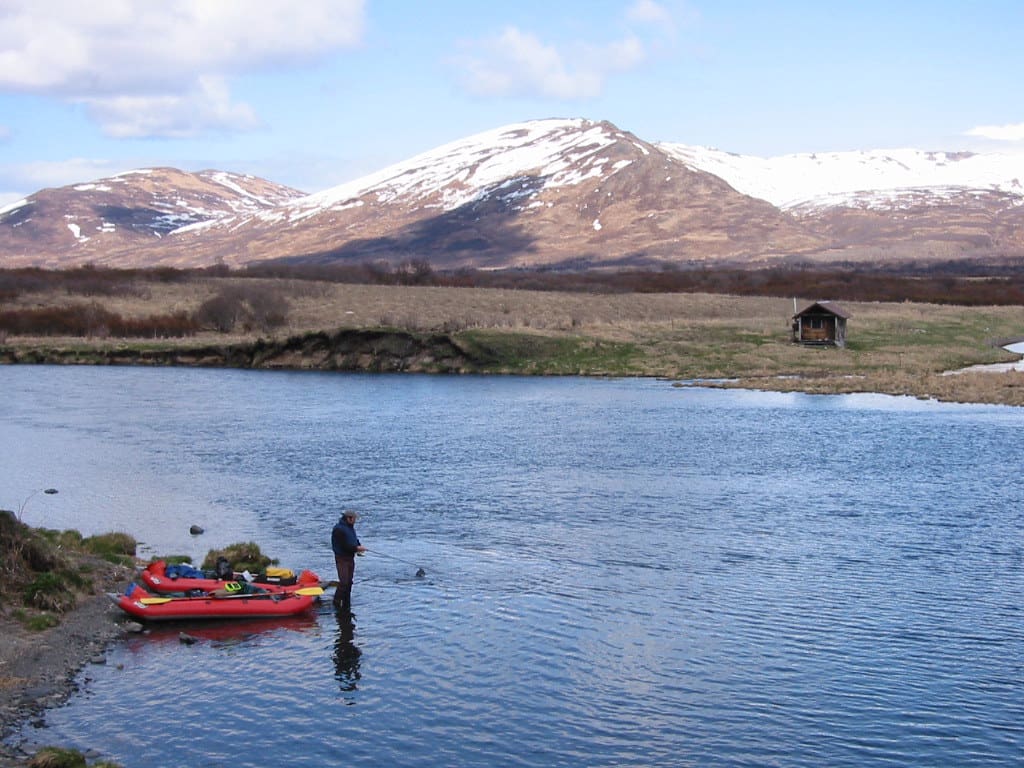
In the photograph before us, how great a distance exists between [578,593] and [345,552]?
5726 millimetres

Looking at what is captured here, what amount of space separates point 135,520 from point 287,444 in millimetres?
16993

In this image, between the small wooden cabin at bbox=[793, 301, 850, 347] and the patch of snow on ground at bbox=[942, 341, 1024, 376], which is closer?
the patch of snow on ground at bbox=[942, 341, 1024, 376]

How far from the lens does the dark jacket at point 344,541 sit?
91.0ft

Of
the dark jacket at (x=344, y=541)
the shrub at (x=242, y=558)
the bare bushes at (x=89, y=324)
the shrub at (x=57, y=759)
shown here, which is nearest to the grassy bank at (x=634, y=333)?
the bare bushes at (x=89, y=324)

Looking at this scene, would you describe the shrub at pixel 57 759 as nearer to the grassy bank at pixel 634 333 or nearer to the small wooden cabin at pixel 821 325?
the grassy bank at pixel 634 333

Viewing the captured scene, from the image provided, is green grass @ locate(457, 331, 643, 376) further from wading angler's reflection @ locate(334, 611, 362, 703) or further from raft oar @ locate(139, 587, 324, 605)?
wading angler's reflection @ locate(334, 611, 362, 703)

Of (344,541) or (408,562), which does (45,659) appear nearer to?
(344,541)

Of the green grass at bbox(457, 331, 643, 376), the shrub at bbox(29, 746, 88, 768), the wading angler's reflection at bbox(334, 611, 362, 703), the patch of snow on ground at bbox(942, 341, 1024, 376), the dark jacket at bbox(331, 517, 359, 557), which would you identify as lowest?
the wading angler's reflection at bbox(334, 611, 362, 703)

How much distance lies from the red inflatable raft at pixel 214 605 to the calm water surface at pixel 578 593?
1.21 feet

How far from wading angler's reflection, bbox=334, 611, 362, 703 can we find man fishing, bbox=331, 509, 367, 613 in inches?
24.4

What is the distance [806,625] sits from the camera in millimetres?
26641

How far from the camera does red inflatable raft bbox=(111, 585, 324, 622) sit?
26.8 meters

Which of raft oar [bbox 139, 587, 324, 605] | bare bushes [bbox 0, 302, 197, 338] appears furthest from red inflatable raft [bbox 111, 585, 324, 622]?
bare bushes [bbox 0, 302, 197, 338]

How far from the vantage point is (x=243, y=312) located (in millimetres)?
125562
